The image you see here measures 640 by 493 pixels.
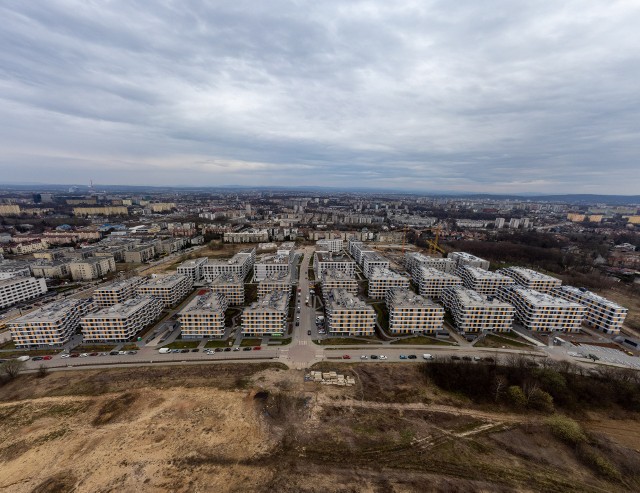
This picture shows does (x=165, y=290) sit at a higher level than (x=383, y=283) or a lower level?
lower

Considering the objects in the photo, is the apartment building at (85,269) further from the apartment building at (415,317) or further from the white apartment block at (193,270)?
the apartment building at (415,317)

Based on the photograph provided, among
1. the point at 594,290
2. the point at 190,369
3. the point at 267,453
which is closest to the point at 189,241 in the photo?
the point at 190,369

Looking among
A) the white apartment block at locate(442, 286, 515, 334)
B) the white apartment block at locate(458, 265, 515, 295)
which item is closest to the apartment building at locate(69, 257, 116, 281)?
the white apartment block at locate(442, 286, 515, 334)

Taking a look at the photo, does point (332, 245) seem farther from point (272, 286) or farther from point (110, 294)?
point (110, 294)

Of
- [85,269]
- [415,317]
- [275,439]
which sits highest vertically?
→ [415,317]

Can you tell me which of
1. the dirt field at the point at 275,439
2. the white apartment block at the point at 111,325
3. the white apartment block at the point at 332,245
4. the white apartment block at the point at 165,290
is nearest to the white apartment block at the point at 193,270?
the white apartment block at the point at 165,290

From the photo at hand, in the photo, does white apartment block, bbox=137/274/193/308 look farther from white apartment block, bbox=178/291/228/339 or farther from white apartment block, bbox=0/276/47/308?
white apartment block, bbox=0/276/47/308

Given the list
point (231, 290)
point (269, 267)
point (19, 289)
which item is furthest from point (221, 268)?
point (19, 289)

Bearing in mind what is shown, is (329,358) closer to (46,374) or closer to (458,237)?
(46,374)
